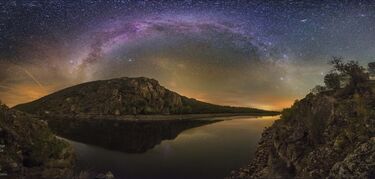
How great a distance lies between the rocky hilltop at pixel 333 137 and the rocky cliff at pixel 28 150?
23298 millimetres

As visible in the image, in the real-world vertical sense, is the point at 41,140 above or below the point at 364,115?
below

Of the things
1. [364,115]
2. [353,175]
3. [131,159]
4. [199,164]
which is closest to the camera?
[353,175]

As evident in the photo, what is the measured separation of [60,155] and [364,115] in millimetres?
37457

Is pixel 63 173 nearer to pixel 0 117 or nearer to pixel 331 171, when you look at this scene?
pixel 0 117

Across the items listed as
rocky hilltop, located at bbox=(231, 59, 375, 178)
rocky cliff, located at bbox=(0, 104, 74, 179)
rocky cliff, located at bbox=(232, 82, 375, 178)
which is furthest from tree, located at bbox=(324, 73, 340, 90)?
rocky cliff, located at bbox=(0, 104, 74, 179)

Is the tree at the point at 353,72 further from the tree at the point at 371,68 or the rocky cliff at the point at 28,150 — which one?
the rocky cliff at the point at 28,150

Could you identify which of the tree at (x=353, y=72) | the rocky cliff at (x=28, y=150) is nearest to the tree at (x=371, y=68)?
the tree at (x=353, y=72)

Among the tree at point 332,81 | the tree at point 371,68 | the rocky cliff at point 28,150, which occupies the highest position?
the tree at point 371,68

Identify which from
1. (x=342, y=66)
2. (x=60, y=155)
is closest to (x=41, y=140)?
(x=60, y=155)

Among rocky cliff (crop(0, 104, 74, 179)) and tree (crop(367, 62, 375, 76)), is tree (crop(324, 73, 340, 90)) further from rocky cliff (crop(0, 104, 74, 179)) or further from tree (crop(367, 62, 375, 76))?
rocky cliff (crop(0, 104, 74, 179))

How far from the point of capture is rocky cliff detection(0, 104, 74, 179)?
37188 mm

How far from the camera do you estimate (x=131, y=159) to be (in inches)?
2894

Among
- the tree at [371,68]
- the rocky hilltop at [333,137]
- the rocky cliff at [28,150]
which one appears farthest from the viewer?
the tree at [371,68]

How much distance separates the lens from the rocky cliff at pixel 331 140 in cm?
2622
